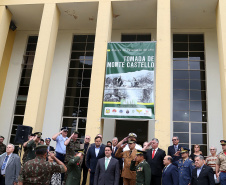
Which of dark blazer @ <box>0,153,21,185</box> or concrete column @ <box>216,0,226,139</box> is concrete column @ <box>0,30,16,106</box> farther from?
concrete column @ <box>216,0,226,139</box>

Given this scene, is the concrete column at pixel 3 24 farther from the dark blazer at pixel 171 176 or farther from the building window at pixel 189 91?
the dark blazer at pixel 171 176

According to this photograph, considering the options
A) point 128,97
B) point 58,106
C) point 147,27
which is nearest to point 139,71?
point 128,97

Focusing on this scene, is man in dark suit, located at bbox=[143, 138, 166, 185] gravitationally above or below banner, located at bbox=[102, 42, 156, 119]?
below

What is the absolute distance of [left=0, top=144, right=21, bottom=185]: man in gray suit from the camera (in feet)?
21.2

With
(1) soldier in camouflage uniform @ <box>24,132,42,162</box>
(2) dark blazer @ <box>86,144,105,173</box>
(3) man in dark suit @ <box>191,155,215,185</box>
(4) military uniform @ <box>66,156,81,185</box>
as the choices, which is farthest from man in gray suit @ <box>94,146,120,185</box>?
(1) soldier in camouflage uniform @ <box>24,132,42,162</box>

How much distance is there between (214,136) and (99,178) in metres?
7.08

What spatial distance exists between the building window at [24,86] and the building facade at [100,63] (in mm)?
53

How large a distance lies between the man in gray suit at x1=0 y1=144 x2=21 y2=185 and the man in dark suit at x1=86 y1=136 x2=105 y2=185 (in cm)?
194

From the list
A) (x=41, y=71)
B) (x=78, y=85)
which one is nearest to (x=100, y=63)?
(x=41, y=71)

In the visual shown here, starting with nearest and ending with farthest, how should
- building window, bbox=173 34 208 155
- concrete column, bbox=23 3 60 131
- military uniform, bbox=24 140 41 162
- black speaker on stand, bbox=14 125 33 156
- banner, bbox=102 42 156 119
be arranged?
military uniform, bbox=24 140 41 162 < black speaker on stand, bbox=14 125 33 156 < banner, bbox=102 42 156 119 < concrete column, bbox=23 3 60 131 < building window, bbox=173 34 208 155

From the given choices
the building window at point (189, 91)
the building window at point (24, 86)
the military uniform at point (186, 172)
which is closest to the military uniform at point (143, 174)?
the military uniform at point (186, 172)

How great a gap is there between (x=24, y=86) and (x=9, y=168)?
7.67 metres

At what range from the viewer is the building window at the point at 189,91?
1162 centimetres

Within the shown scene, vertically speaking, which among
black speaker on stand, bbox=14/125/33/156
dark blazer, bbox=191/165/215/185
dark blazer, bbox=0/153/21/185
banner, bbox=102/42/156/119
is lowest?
dark blazer, bbox=0/153/21/185
